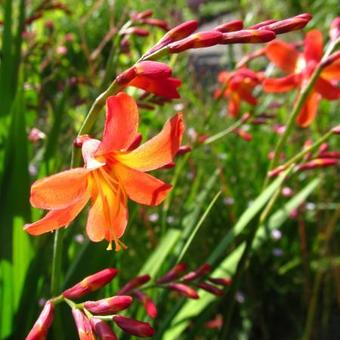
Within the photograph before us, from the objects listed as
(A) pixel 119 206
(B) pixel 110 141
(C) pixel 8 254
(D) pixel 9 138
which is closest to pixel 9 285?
(C) pixel 8 254

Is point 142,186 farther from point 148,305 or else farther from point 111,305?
point 148,305

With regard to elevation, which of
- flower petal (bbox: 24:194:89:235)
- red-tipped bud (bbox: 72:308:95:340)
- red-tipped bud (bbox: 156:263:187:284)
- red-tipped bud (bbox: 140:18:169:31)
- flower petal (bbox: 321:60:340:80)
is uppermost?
red-tipped bud (bbox: 140:18:169:31)

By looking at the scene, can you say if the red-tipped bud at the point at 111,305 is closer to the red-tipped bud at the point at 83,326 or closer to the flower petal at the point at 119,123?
the red-tipped bud at the point at 83,326

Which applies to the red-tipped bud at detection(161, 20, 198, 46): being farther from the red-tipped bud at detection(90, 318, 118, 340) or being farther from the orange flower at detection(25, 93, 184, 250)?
the red-tipped bud at detection(90, 318, 118, 340)

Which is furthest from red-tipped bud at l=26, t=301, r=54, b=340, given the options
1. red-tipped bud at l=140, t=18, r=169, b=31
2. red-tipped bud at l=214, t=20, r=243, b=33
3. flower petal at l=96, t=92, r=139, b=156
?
red-tipped bud at l=140, t=18, r=169, b=31

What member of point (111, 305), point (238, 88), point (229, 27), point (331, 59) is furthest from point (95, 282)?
point (238, 88)

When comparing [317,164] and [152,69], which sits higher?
[152,69]

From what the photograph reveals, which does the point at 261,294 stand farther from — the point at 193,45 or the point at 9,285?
the point at 193,45
